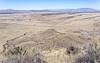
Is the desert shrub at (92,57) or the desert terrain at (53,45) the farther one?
the desert terrain at (53,45)

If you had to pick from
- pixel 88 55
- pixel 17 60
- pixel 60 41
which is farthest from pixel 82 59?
pixel 60 41

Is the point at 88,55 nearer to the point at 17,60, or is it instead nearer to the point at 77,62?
the point at 77,62

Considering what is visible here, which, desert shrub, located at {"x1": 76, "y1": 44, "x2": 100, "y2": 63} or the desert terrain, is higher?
desert shrub, located at {"x1": 76, "y1": 44, "x2": 100, "y2": 63}

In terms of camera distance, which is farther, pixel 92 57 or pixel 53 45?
pixel 53 45

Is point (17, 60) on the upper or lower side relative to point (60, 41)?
upper

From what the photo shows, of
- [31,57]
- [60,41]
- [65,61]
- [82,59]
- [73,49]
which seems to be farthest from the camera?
[60,41]

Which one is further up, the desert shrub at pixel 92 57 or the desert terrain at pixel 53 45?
the desert shrub at pixel 92 57

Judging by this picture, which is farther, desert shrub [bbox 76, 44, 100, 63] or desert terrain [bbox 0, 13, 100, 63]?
desert terrain [bbox 0, 13, 100, 63]

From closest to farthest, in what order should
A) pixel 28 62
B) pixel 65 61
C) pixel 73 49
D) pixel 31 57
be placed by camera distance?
pixel 28 62 < pixel 31 57 < pixel 65 61 < pixel 73 49

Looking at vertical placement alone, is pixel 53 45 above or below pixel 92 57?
below

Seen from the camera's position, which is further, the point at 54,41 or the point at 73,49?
the point at 54,41

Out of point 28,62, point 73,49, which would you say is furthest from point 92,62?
point 73,49
